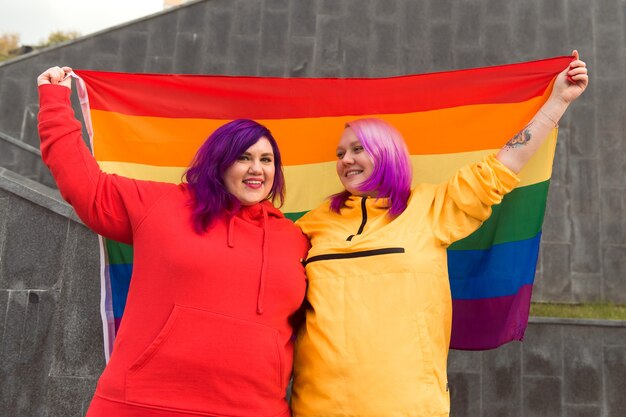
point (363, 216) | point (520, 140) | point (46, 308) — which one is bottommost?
point (46, 308)

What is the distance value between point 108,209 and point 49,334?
85.0 inches

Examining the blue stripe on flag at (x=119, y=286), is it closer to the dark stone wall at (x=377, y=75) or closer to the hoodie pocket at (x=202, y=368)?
the dark stone wall at (x=377, y=75)

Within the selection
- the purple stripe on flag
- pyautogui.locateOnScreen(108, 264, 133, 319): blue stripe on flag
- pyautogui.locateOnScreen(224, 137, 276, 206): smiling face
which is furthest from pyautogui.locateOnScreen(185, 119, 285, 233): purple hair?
the purple stripe on flag

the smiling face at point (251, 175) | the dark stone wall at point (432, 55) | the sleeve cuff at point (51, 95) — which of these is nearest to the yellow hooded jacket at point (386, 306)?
the smiling face at point (251, 175)

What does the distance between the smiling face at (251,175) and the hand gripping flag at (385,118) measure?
101 centimetres

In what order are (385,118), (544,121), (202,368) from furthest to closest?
1. (385,118)
2. (544,121)
3. (202,368)

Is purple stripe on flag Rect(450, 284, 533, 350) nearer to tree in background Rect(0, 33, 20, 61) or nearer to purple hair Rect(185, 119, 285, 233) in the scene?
purple hair Rect(185, 119, 285, 233)

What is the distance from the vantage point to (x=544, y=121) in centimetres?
297

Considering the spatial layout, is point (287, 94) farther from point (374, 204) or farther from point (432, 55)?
point (432, 55)

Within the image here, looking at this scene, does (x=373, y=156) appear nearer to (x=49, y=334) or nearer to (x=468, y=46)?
(x=49, y=334)

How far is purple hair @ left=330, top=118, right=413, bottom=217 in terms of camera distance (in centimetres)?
288

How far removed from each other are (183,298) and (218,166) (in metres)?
0.63

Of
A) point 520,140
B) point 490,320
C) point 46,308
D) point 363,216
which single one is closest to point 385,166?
point 363,216

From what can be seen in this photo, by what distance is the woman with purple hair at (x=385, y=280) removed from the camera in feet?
8.09
